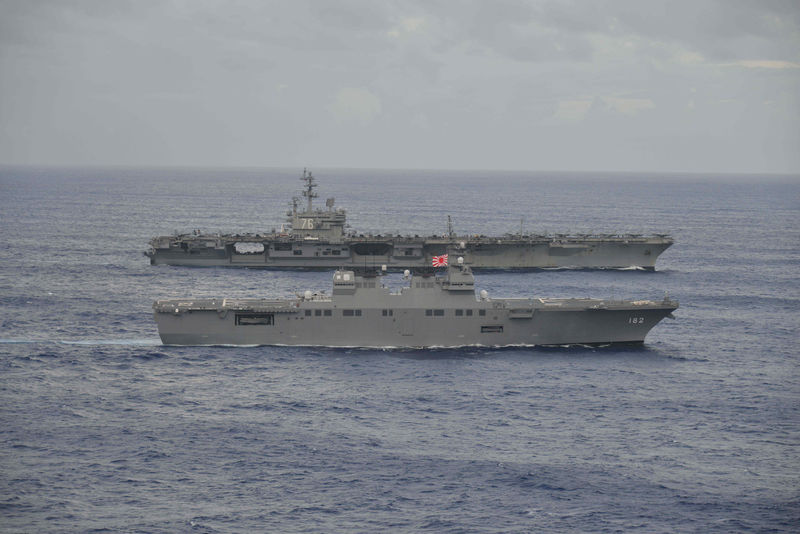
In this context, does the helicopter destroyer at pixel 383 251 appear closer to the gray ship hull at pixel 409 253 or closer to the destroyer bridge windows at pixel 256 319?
the gray ship hull at pixel 409 253

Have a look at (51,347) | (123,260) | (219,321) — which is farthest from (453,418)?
(123,260)

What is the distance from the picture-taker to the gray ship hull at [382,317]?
46969 millimetres

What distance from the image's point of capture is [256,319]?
155 ft

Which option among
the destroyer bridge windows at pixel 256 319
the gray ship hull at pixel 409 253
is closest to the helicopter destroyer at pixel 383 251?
the gray ship hull at pixel 409 253

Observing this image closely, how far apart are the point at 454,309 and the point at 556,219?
→ 82.0 m

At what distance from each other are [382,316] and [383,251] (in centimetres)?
3055

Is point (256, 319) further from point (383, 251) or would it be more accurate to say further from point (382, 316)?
point (383, 251)

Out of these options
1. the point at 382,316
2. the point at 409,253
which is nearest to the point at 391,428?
the point at 382,316

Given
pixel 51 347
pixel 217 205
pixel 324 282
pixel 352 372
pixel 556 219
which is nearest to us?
pixel 352 372

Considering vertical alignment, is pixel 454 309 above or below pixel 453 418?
above

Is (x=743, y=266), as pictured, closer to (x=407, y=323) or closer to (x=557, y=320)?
(x=557, y=320)

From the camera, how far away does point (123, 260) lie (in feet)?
Answer: 258

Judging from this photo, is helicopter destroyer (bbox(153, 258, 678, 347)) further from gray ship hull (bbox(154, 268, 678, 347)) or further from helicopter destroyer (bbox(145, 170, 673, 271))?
helicopter destroyer (bbox(145, 170, 673, 271))

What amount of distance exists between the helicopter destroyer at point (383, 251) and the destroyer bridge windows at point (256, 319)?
29.2 metres
